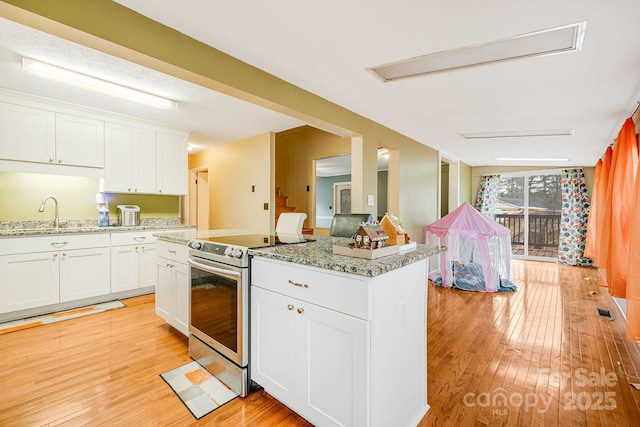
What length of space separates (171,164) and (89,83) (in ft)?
5.62

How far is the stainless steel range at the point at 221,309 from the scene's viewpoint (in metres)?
1.79

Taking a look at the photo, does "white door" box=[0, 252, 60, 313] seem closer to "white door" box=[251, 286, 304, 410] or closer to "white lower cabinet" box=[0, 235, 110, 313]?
"white lower cabinet" box=[0, 235, 110, 313]

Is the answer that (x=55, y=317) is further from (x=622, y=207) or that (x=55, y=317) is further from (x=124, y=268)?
(x=622, y=207)

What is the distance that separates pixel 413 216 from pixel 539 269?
3323 mm

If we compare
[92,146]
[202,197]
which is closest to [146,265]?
[92,146]

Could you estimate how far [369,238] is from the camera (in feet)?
4.73

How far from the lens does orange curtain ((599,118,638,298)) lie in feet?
9.29

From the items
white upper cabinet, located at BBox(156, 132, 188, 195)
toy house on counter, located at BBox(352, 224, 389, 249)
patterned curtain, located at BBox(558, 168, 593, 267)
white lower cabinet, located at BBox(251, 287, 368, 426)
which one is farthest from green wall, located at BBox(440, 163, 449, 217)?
white lower cabinet, located at BBox(251, 287, 368, 426)

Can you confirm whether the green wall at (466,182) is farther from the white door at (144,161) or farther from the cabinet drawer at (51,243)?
the cabinet drawer at (51,243)

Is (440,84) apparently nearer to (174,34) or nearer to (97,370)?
(174,34)

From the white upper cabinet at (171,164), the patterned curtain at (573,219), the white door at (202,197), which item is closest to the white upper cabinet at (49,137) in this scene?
the white upper cabinet at (171,164)

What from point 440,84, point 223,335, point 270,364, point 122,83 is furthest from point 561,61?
point 122,83

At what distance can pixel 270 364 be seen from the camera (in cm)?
170

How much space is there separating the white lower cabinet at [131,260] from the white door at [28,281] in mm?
544
